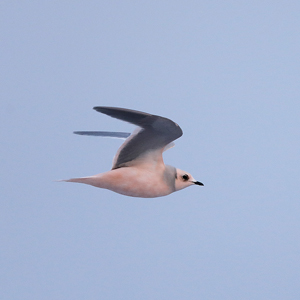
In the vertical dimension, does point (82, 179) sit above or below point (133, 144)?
below

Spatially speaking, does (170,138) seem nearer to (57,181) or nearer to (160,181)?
(160,181)

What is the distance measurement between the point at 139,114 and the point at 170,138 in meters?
0.48

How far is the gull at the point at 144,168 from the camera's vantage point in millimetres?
3539

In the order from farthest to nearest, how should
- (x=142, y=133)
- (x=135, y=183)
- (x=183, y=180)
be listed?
(x=183, y=180), (x=135, y=183), (x=142, y=133)

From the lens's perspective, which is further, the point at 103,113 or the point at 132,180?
the point at 132,180

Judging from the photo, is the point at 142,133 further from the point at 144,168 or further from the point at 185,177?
the point at 185,177

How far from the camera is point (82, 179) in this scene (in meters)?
3.57

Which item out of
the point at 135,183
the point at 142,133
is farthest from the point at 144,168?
the point at 142,133

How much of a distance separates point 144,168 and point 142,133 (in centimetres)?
37

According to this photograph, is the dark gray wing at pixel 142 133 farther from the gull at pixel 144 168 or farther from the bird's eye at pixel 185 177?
the bird's eye at pixel 185 177

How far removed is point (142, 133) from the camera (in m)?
3.54

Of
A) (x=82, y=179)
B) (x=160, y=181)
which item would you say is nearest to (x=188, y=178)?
(x=160, y=181)

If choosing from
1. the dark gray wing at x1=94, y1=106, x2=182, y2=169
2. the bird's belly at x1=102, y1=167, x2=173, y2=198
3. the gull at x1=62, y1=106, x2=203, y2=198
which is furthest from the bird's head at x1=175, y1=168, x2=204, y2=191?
the dark gray wing at x1=94, y1=106, x2=182, y2=169

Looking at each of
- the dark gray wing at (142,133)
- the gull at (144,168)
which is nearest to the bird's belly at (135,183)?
the gull at (144,168)
